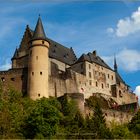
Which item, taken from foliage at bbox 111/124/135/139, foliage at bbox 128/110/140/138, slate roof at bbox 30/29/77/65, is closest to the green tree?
foliage at bbox 111/124/135/139

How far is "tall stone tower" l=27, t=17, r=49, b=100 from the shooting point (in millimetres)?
54906

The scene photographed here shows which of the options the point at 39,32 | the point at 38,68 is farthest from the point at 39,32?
the point at 38,68

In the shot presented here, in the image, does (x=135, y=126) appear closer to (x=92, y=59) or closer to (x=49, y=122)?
(x=49, y=122)

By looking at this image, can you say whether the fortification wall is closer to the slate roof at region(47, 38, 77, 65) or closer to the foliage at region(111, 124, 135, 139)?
the slate roof at region(47, 38, 77, 65)

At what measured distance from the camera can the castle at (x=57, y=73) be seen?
5591 cm

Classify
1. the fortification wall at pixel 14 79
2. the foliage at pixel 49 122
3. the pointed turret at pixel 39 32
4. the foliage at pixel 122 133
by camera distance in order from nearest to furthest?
the foliage at pixel 49 122, the foliage at pixel 122 133, the fortification wall at pixel 14 79, the pointed turret at pixel 39 32

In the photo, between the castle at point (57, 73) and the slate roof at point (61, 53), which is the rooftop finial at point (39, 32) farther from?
the slate roof at point (61, 53)

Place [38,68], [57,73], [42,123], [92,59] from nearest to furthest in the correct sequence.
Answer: [42,123], [38,68], [57,73], [92,59]

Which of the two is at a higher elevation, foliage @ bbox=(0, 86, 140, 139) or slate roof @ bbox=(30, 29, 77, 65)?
slate roof @ bbox=(30, 29, 77, 65)

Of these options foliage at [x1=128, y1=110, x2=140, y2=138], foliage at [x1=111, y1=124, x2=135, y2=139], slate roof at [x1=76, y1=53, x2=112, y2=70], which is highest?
slate roof at [x1=76, y1=53, x2=112, y2=70]

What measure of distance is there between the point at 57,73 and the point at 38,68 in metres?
7.60

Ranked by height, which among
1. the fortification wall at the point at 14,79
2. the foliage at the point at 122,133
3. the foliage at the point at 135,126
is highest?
the fortification wall at the point at 14,79

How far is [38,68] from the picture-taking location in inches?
2207

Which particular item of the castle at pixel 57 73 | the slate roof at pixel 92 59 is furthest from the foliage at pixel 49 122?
the slate roof at pixel 92 59
